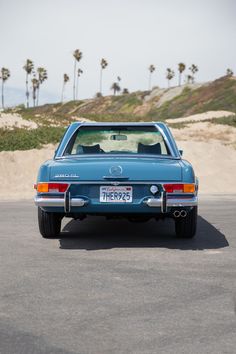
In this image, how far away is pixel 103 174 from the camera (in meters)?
7.30

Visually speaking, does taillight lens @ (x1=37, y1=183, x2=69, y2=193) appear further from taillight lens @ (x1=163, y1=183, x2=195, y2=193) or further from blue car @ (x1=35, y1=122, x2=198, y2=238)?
taillight lens @ (x1=163, y1=183, x2=195, y2=193)

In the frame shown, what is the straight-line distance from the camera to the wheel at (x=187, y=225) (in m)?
7.74

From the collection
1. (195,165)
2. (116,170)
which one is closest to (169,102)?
(195,165)

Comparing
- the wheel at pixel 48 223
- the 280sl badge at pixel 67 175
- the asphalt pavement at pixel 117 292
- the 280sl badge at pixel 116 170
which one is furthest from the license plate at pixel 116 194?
the wheel at pixel 48 223

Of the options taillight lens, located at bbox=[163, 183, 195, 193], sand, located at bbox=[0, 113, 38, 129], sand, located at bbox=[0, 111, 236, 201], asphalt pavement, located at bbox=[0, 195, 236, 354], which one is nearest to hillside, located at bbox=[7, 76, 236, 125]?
sand, located at bbox=[0, 113, 38, 129]

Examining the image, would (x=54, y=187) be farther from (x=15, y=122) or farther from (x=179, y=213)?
(x=15, y=122)

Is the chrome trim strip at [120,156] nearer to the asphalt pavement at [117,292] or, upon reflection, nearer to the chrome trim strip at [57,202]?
the chrome trim strip at [57,202]

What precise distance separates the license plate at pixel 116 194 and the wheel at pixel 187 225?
3.16ft

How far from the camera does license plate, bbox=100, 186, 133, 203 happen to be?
726 centimetres

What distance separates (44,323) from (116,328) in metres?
0.55

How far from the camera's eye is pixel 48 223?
7.96 metres

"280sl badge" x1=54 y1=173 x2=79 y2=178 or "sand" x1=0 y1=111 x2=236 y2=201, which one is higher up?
"280sl badge" x1=54 y1=173 x2=79 y2=178

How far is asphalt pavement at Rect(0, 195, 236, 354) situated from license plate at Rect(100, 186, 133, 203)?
629 mm

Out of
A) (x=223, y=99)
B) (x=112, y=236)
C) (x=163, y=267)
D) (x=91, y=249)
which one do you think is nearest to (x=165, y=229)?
(x=112, y=236)
